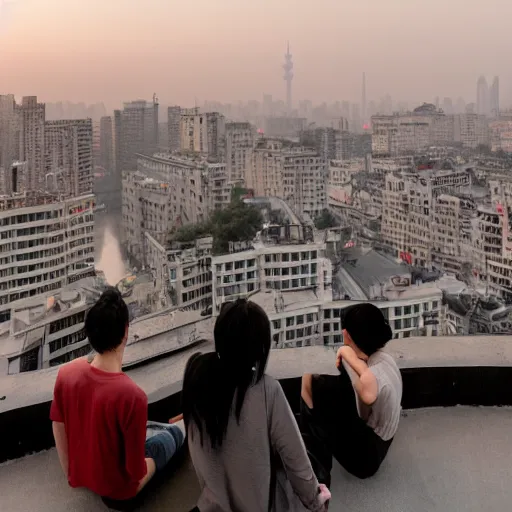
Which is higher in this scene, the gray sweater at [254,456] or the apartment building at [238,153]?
the apartment building at [238,153]

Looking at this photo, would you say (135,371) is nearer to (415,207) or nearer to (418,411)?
(418,411)

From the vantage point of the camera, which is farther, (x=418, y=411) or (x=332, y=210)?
(x=332, y=210)

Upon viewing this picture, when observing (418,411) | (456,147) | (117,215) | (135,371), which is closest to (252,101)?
(117,215)

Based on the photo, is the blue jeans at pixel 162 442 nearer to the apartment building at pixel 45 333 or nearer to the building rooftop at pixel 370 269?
the apartment building at pixel 45 333

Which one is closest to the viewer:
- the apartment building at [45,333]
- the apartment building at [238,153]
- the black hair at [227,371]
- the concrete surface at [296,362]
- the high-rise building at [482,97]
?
the black hair at [227,371]

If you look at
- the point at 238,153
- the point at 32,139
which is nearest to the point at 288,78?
the point at 238,153

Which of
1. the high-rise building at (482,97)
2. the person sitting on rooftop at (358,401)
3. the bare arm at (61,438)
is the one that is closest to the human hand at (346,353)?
the person sitting on rooftop at (358,401)
